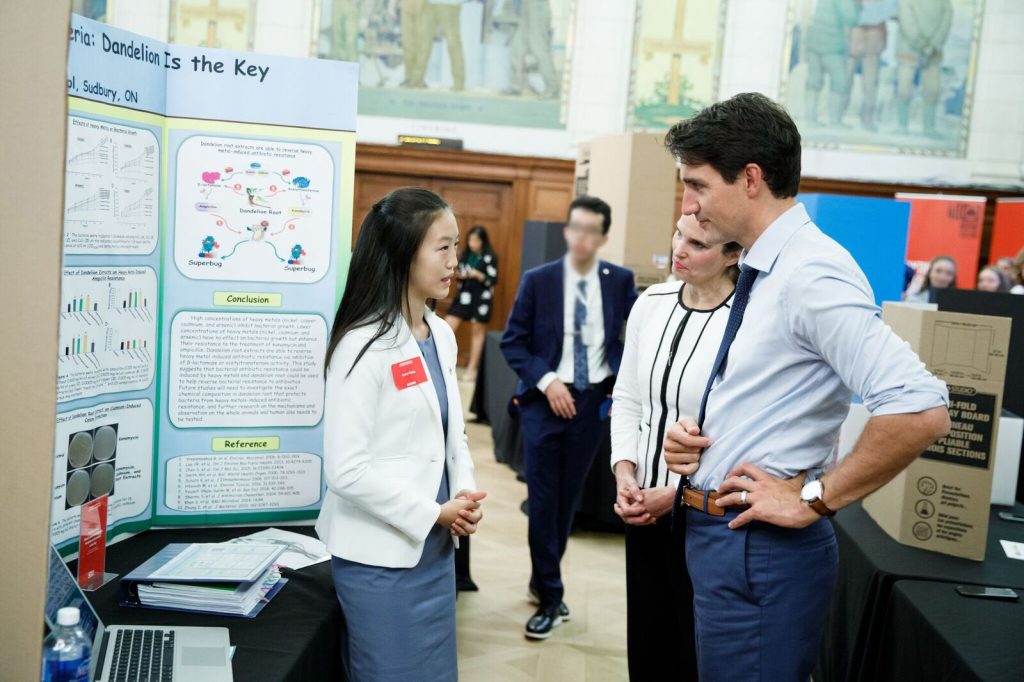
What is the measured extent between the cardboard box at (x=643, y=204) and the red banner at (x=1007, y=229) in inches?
251

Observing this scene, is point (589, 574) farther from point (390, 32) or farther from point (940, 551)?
point (390, 32)

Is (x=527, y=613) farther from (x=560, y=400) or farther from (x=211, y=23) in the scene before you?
(x=211, y=23)

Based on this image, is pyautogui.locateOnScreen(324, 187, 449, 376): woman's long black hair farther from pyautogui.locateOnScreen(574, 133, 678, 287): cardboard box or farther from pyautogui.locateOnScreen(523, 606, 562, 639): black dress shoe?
pyautogui.locateOnScreen(574, 133, 678, 287): cardboard box

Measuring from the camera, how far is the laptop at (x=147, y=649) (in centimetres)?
150

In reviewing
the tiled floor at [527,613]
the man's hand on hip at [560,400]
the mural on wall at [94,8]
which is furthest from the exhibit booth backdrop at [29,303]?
the mural on wall at [94,8]

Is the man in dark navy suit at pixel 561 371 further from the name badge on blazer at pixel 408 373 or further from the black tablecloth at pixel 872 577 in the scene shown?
the name badge on blazer at pixel 408 373

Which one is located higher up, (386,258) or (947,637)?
(386,258)

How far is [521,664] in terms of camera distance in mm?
3455

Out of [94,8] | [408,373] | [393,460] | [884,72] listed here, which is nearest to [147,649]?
[393,460]

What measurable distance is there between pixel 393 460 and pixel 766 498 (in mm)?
761

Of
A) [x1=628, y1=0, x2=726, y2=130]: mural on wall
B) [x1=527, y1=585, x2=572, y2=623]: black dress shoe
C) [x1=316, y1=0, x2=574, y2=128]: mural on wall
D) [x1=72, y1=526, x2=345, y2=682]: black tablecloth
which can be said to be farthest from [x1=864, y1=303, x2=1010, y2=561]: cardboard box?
[x1=316, y1=0, x2=574, y2=128]: mural on wall

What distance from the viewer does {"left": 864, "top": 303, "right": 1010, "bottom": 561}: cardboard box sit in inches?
96.2

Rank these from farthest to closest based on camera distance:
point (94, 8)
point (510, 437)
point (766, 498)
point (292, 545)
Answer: point (94, 8), point (510, 437), point (292, 545), point (766, 498)

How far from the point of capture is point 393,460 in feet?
6.22
